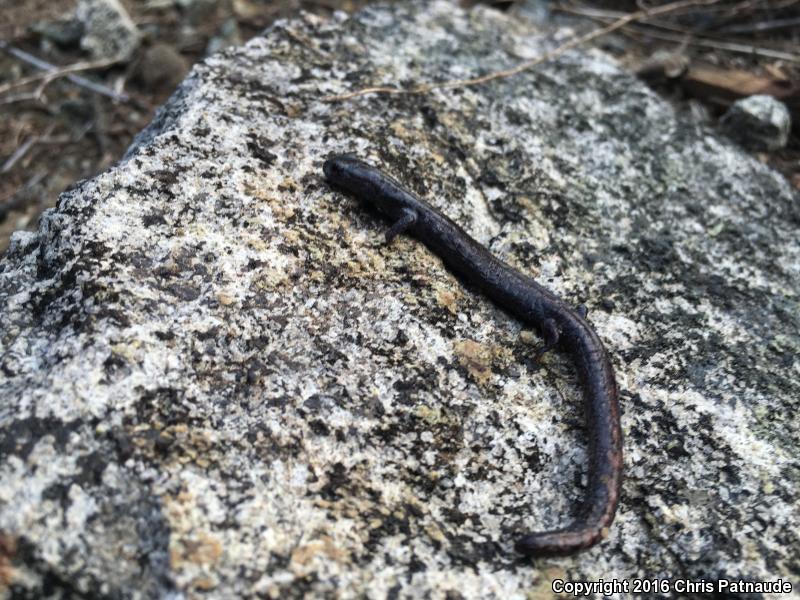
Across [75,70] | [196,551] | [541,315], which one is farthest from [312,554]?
[75,70]

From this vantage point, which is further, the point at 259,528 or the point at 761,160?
the point at 761,160

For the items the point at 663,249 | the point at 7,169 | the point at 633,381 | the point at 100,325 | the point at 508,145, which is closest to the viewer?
the point at 100,325

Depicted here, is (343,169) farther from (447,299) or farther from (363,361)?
(363,361)

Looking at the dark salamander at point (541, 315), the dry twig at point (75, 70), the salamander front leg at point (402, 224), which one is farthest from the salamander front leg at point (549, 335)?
the dry twig at point (75, 70)

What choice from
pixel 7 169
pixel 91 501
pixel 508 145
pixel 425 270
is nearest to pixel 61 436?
pixel 91 501

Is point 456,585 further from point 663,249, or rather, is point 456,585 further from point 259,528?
point 663,249

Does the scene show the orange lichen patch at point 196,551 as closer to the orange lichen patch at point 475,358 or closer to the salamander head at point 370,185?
the orange lichen patch at point 475,358

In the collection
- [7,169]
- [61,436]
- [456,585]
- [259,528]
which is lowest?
[7,169]
